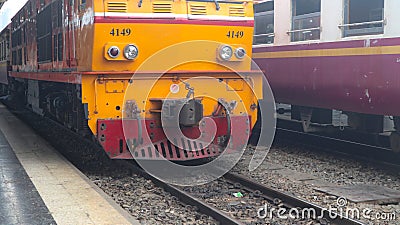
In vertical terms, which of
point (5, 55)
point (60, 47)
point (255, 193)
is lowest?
point (255, 193)

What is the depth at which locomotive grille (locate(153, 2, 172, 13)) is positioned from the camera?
8.11 metres

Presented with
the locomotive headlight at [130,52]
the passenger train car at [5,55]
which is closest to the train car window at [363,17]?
the locomotive headlight at [130,52]

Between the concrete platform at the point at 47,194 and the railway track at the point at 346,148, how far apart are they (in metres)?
4.60

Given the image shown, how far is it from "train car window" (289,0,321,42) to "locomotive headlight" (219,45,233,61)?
2103 millimetres

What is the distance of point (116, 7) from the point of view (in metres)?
7.90

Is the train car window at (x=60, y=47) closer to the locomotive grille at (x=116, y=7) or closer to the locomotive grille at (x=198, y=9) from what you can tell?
the locomotive grille at (x=116, y=7)

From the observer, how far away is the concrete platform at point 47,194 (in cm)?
568

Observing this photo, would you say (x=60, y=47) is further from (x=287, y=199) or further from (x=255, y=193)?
(x=287, y=199)

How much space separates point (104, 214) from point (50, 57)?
567cm

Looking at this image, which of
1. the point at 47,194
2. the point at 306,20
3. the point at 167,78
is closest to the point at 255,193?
the point at 167,78

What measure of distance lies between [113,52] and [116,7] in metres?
0.61

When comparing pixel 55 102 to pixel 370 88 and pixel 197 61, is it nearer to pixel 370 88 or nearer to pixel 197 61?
pixel 197 61

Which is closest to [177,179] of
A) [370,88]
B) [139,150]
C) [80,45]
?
[139,150]

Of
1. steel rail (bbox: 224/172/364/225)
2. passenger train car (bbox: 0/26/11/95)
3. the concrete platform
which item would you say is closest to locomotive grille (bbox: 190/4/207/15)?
steel rail (bbox: 224/172/364/225)
